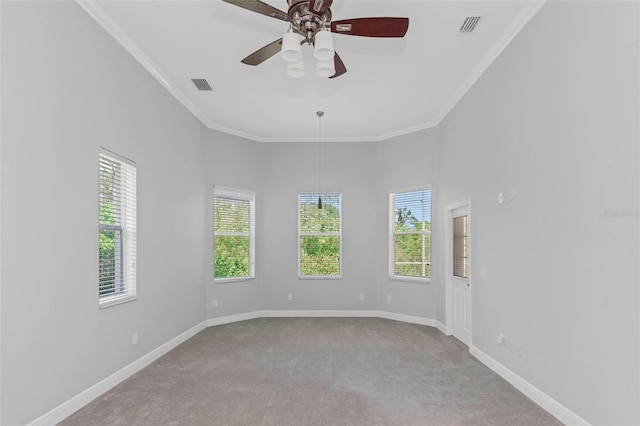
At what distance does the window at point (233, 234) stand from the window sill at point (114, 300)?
97.0 inches

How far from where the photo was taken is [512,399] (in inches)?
130

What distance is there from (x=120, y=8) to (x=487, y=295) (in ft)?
14.5

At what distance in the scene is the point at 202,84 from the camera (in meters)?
4.79

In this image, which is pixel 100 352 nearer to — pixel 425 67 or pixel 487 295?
pixel 487 295

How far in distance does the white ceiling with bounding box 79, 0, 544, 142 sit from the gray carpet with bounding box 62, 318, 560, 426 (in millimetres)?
3184

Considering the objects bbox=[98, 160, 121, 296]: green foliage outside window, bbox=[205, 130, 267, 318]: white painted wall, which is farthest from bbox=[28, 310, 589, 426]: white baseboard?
bbox=[98, 160, 121, 296]: green foliage outside window

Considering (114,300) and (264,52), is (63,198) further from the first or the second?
(264,52)

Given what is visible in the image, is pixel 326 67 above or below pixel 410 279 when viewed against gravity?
above

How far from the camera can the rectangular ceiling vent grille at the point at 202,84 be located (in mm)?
4660

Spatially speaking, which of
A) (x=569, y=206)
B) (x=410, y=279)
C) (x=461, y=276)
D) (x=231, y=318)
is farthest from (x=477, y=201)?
(x=231, y=318)

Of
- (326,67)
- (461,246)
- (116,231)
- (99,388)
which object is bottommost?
(99,388)

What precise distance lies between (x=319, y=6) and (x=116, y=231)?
2.79 metres

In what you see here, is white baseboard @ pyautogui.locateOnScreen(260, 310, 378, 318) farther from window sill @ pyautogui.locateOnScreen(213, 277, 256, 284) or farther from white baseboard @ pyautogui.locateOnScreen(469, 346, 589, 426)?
white baseboard @ pyautogui.locateOnScreen(469, 346, 589, 426)

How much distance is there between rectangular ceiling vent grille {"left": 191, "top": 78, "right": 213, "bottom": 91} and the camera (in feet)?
15.3
